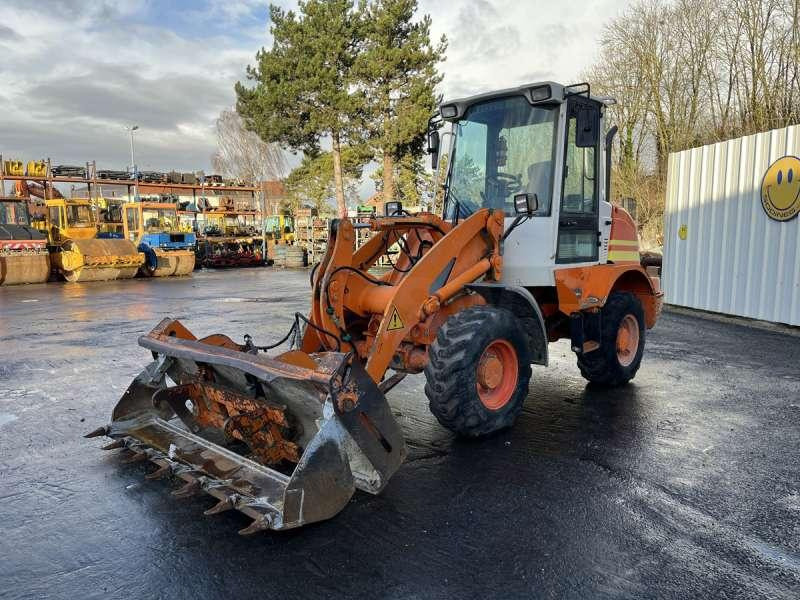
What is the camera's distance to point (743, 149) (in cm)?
1078

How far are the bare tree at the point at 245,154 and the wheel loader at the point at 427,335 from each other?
4530cm

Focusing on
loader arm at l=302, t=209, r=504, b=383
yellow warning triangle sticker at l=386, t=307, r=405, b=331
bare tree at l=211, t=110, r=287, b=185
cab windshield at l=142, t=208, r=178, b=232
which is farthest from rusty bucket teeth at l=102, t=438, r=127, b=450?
bare tree at l=211, t=110, r=287, b=185

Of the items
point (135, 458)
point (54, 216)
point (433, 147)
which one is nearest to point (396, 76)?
point (54, 216)

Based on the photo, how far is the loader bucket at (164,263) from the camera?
75.2 ft

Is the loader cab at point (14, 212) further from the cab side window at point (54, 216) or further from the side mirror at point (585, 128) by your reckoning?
the side mirror at point (585, 128)

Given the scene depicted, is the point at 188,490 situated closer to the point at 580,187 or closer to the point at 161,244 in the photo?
the point at 580,187

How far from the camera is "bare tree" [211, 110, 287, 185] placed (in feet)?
160

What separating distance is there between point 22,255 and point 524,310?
1930 cm

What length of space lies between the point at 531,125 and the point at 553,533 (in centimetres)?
350

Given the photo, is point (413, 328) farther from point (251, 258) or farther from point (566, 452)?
point (251, 258)

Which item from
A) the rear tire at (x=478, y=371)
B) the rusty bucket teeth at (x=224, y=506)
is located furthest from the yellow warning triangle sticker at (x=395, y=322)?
the rusty bucket teeth at (x=224, y=506)

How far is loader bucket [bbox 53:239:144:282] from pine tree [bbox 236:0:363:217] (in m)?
9.72

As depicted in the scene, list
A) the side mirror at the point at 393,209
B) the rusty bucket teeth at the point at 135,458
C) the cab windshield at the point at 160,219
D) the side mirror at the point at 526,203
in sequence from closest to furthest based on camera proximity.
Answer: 1. the rusty bucket teeth at the point at 135,458
2. the side mirror at the point at 526,203
3. the side mirror at the point at 393,209
4. the cab windshield at the point at 160,219

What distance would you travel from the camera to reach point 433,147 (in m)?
6.02
